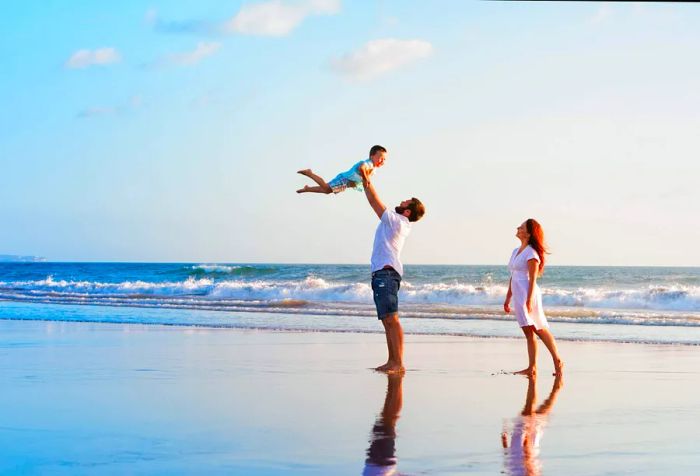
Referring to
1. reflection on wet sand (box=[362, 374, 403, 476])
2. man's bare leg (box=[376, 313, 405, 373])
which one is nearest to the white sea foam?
man's bare leg (box=[376, 313, 405, 373])

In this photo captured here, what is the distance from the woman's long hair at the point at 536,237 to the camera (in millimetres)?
9414

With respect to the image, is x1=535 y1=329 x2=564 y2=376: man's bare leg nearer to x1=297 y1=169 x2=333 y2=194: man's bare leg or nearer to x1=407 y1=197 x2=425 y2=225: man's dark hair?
x1=407 y1=197 x2=425 y2=225: man's dark hair

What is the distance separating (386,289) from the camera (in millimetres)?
8945

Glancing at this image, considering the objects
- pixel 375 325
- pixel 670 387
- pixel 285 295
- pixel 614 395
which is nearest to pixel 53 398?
pixel 614 395

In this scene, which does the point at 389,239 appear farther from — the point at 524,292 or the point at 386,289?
the point at 524,292

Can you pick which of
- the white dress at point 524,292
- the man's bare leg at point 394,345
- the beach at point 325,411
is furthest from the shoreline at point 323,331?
the man's bare leg at point 394,345

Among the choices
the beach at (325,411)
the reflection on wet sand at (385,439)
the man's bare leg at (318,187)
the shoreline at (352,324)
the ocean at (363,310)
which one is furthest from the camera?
the ocean at (363,310)

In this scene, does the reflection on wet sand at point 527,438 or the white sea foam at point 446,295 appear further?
the white sea foam at point 446,295

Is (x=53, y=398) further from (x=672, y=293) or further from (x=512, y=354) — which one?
(x=672, y=293)

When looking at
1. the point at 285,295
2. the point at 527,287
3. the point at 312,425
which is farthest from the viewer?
the point at 285,295

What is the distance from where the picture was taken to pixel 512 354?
11141 mm

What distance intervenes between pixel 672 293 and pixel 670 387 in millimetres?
23993

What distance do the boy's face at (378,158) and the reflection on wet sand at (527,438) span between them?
99.1 inches

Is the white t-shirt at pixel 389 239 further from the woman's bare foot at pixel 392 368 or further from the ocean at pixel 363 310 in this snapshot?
the ocean at pixel 363 310
